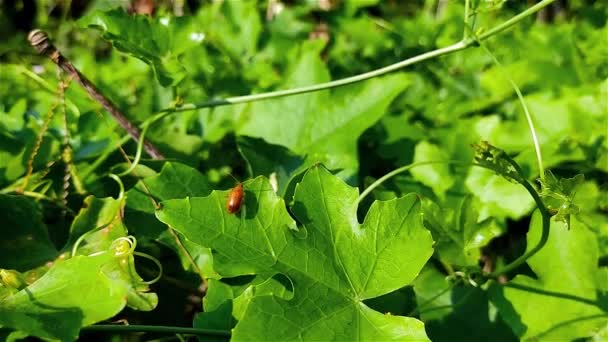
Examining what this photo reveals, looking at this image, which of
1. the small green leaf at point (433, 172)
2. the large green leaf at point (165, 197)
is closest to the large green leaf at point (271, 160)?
the large green leaf at point (165, 197)

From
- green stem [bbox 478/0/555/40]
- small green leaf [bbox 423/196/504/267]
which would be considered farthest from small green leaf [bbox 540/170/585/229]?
green stem [bbox 478/0/555/40]

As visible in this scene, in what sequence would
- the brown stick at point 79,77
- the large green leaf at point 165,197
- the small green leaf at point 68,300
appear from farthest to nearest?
1. the brown stick at point 79,77
2. the large green leaf at point 165,197
3. the small green leaf at point 68,300

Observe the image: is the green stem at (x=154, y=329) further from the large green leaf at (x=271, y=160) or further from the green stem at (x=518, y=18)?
the green stem at (x=518, y=18)

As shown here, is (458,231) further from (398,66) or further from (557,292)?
(398,66)

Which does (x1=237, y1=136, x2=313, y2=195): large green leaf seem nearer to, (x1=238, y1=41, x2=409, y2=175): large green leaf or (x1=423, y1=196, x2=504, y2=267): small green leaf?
(x1=238, y1=41, x2=409, y2=175): large green leaf

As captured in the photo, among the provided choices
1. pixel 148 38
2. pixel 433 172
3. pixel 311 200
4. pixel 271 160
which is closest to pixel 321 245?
pixel 311 200

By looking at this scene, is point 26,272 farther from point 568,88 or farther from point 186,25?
point 568,88

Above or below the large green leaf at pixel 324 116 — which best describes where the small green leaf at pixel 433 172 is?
below
